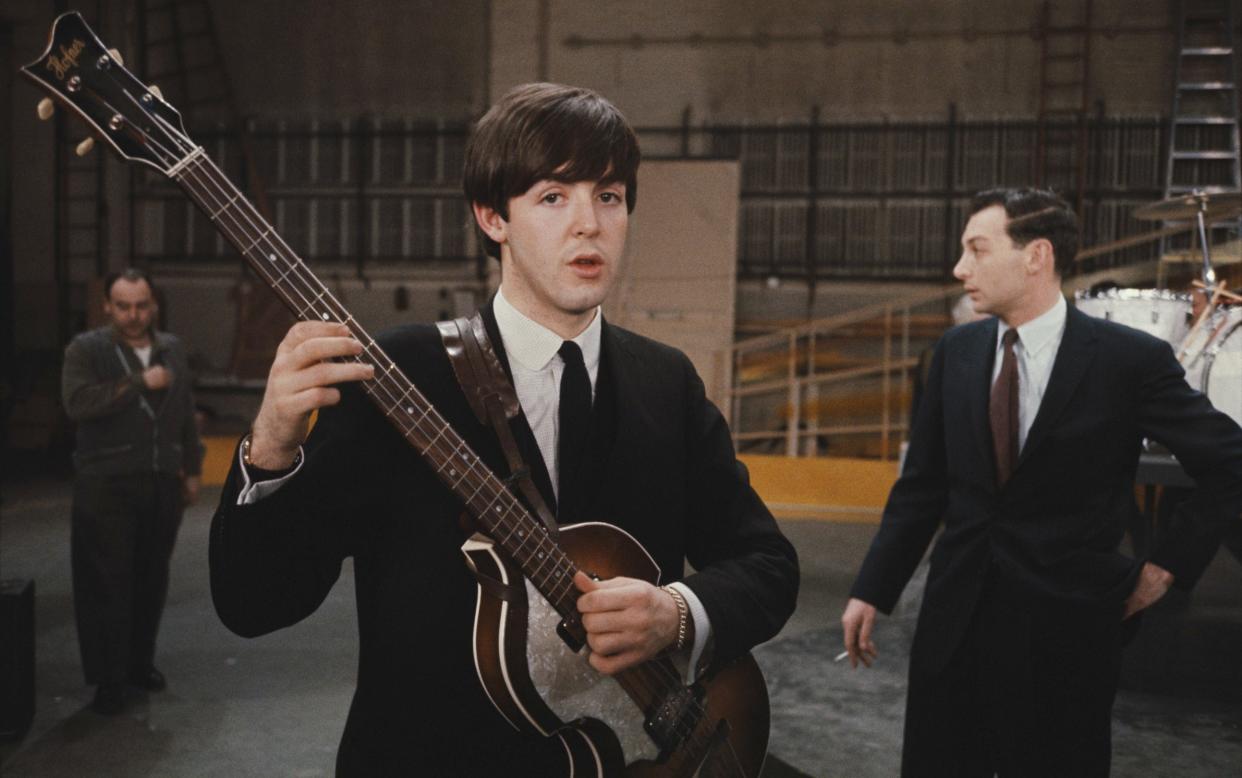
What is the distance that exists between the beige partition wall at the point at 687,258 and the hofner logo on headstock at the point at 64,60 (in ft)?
31.8

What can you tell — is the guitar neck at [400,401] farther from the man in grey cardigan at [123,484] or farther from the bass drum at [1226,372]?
the bass drum at [1226,372]

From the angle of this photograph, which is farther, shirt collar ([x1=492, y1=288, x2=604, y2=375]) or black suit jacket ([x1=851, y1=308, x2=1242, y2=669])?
black suit jacket ([x1=851, y1=308, x2=1242, y2=669])

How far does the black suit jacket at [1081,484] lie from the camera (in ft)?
7.89

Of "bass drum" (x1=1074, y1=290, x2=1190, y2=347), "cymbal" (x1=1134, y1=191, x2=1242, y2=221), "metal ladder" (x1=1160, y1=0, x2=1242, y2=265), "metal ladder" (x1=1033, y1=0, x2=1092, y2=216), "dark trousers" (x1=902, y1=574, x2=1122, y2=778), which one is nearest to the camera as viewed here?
"dark trousers" (x1=902, y1=574, x2=1122, y2=778)

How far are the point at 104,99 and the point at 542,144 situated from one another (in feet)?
1.64

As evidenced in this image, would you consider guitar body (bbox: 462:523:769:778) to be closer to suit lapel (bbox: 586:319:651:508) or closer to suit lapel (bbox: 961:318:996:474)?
suit lapel (bbox: 586:319:651:508)

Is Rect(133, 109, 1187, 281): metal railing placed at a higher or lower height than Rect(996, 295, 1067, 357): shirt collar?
higher

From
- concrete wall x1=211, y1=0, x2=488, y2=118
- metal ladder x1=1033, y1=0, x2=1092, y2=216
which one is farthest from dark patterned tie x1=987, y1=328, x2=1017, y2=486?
concrete wall x1=211, y1=0, x2=488, y2=118

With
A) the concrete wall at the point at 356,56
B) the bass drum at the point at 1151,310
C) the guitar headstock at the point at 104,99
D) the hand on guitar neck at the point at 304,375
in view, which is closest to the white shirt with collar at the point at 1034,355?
the hand on guitar neck at the point at 304,375

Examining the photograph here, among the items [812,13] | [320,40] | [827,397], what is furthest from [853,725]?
[320,40]

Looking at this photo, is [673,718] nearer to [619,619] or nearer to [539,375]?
[619,619]

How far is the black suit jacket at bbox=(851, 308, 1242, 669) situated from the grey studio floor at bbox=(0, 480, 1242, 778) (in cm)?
112

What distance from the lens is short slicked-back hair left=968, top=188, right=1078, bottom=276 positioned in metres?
2.59

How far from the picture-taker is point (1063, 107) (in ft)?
35.9
